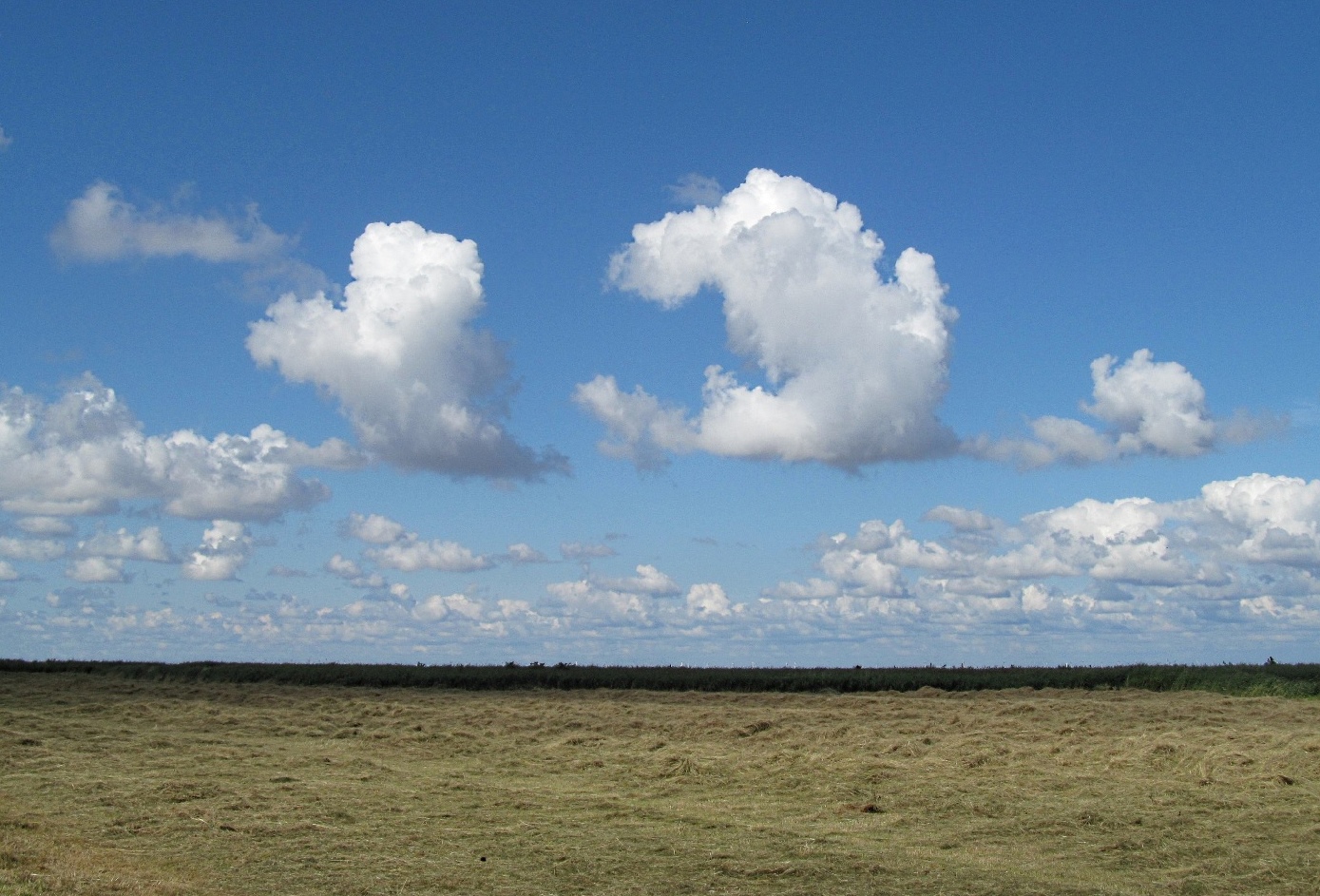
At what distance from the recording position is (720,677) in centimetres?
2589

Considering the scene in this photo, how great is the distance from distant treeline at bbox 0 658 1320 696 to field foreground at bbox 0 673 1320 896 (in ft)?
16.8

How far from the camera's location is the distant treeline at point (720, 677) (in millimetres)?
24391

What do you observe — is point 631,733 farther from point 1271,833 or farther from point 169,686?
point 169,686

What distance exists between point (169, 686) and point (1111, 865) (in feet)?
66.9

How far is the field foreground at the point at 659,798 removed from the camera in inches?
319

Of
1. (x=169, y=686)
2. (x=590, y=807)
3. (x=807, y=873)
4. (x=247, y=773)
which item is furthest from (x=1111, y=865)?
(x=169, y=686)

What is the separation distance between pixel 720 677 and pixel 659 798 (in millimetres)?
14554

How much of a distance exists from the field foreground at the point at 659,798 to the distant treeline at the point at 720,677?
16.8ft

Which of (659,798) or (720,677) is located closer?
(659,798)

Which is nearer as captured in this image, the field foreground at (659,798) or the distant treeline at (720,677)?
the field foreground at (659,798)

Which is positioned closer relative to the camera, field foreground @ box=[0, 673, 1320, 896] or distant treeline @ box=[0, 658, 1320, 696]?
field foreground @ box=[0, 673, 1320, 896]

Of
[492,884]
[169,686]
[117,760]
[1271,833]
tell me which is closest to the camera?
[492,884]

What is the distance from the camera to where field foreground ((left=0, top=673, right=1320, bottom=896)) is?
8.10 m

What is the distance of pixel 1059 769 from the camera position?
12953 millimetres
